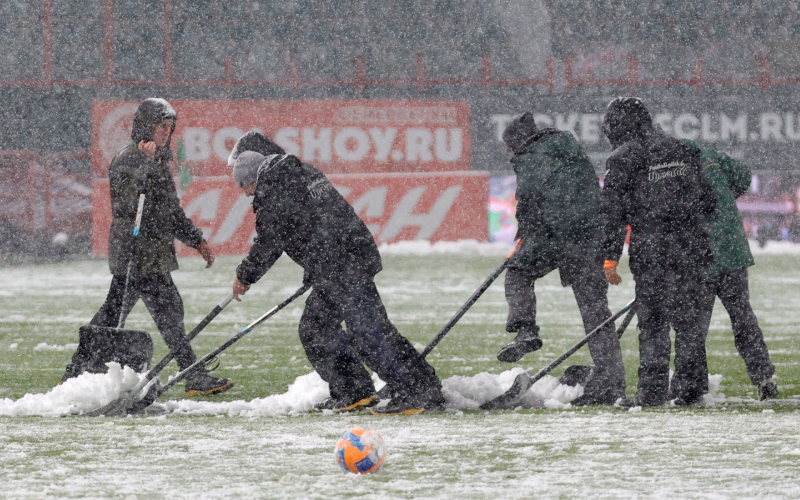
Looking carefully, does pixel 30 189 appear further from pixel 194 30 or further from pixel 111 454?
pixel 111 454

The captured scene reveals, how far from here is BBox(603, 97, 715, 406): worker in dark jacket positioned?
5363 millimetres

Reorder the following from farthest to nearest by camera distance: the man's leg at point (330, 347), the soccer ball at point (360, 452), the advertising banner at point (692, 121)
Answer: the advertising banner at point (692, 121)
the man's leg at point (330, 347)
the soccer ball at point (360, 452)

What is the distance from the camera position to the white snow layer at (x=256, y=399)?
5211 millimetres

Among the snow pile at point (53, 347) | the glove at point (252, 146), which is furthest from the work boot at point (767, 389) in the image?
the snow pile at point (53, 347)

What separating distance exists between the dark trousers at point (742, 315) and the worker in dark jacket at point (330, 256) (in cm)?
142

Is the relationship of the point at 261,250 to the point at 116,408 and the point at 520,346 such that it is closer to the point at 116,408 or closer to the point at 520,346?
the point at 116,408

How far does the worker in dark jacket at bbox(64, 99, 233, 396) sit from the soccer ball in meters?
2.34

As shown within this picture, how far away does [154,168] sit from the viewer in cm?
598

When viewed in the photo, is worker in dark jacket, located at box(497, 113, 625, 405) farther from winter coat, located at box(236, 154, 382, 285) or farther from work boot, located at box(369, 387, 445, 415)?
winter coat, located at box(236, 154, 382, 285)

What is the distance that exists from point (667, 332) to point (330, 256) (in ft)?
5.64

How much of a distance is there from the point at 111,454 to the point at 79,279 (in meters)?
10.7

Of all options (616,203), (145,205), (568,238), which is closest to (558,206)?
(568,238)

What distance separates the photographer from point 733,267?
5.36 meters

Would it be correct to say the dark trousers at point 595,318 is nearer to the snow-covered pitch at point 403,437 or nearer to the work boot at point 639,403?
the work boot at point 639,403
